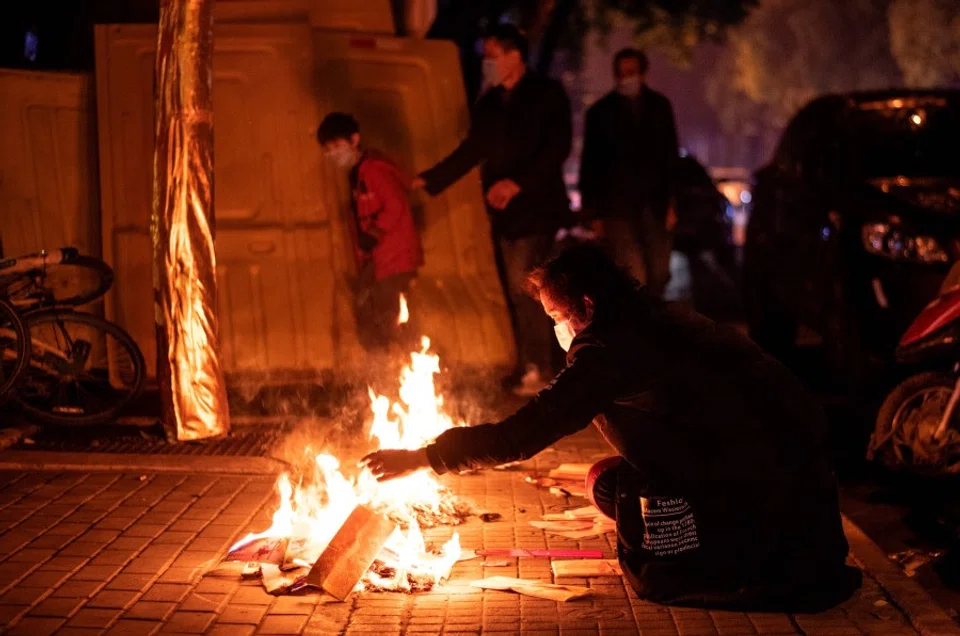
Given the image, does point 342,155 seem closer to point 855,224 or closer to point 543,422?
point 855,224

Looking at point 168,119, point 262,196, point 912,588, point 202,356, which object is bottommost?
point 912,588

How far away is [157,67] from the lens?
24.7ft

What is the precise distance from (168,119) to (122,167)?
1472 mm

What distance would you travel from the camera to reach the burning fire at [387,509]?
515cm

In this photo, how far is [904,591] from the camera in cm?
503

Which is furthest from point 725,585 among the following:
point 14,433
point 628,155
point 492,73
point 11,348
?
point 628,155

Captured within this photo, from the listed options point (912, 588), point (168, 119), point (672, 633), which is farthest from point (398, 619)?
point (168, 119)

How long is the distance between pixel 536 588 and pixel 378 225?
13.0 ft

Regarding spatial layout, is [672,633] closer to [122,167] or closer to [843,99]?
[122,167]

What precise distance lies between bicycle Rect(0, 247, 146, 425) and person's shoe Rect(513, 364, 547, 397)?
273cm

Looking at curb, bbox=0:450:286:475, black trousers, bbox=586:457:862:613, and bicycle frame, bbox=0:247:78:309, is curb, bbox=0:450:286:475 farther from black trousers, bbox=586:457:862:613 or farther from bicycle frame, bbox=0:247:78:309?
black trousers, bbox=586:457:862:613

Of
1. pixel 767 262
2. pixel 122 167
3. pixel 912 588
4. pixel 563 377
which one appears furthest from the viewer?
pixel 767 262

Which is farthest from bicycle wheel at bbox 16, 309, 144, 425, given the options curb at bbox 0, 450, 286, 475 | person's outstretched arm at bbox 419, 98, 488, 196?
person's outstretched arm at bbox 419, 98, 488, 196

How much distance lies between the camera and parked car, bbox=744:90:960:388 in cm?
846
